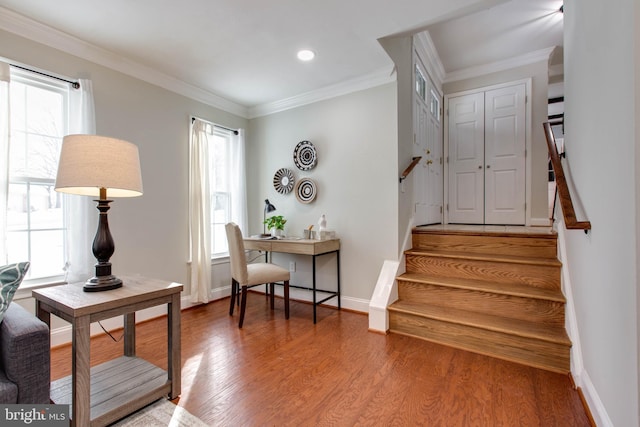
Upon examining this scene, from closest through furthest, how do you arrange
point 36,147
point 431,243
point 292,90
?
point 36,147, point 431,243, point 292,90

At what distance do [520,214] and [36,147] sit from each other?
16.6 feet

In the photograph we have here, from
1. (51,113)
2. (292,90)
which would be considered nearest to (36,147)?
(51,113)

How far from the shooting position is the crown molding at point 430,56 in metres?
3.16

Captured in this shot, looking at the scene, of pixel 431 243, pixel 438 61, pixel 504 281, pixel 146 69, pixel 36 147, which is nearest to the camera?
pixel 36 147

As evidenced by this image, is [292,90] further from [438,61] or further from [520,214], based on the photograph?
[520,214]

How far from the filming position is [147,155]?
292 centimetres

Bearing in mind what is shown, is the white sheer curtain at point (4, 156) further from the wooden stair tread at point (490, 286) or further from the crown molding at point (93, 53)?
the wooden stair tread at point (490, 286)

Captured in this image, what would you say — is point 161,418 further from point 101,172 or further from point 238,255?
point 238,255

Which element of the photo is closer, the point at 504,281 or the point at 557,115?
the point at 504,281

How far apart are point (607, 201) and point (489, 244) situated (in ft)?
5.30

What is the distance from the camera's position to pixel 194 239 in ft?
10.7

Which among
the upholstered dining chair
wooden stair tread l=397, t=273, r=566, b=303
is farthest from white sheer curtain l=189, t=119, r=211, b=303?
wooden stair tread l=397, t=273, r=566, b=303

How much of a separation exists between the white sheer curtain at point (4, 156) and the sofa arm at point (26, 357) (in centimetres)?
118

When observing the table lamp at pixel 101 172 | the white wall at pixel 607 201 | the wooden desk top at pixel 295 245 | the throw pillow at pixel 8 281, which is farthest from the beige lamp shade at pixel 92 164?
the white wall at pixel 607 201
